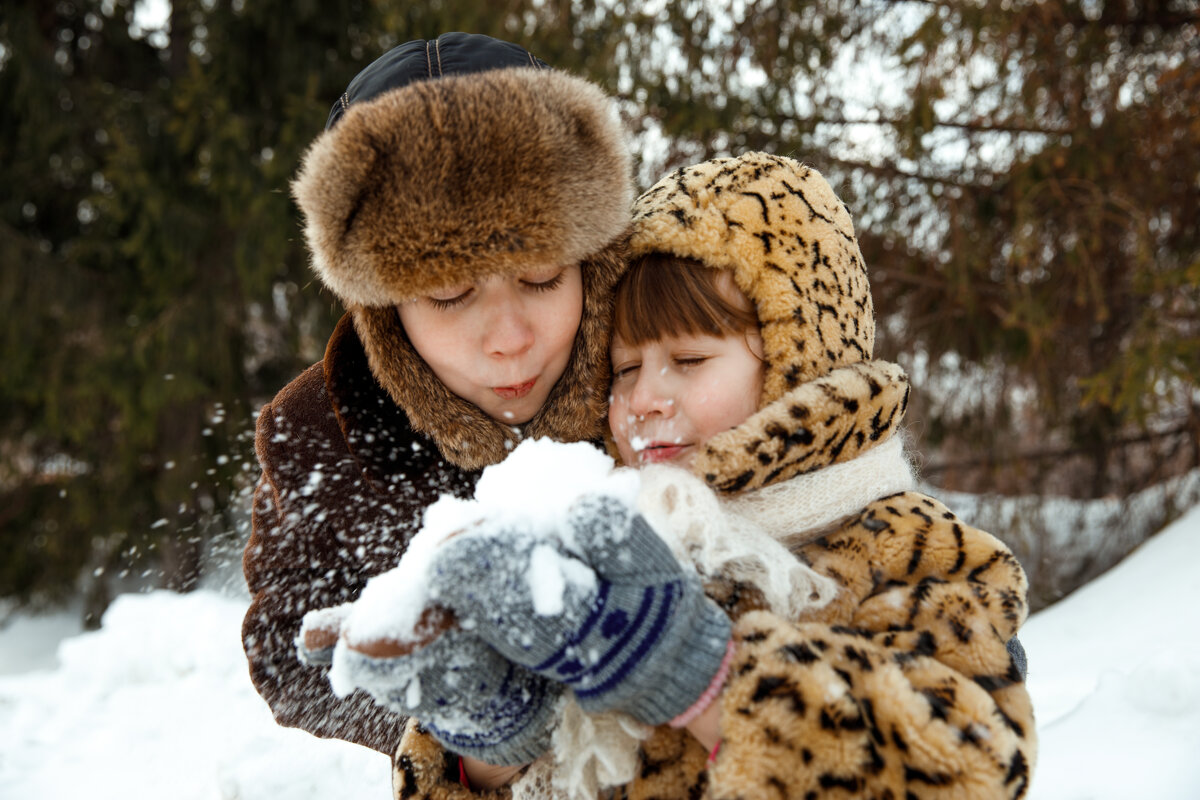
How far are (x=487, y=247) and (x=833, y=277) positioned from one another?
0.67 metres

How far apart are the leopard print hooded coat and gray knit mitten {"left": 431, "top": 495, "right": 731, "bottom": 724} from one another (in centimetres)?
12

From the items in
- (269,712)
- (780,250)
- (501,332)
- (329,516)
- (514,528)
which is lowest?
(269,712)

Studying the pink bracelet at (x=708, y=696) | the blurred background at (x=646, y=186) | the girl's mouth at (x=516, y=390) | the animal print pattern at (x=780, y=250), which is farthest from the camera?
the blurred background at (x=646, y=186)

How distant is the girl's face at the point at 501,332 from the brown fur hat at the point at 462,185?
0.05m

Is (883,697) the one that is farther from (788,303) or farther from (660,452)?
(788,303)

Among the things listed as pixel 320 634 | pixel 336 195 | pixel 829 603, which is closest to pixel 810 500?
pixel 829 603

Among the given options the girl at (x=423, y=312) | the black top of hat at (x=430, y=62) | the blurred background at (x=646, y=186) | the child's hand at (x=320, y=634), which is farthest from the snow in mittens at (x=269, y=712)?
the black top of hat at (x=430, y=62)

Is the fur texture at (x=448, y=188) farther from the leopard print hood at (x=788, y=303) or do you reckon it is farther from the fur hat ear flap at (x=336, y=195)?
the leopard print hood at (x=788, y=303)

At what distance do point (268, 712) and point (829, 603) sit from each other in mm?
2861

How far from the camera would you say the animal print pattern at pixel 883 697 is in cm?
101

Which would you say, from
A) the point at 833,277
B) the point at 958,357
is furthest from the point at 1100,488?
the point at 833,277

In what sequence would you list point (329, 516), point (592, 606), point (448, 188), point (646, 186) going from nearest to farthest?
1. point (592, 606)
2. point (448, 188)
3. point (329, 516)
4. point (646, 186)

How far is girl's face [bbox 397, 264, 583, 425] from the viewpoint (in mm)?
1469

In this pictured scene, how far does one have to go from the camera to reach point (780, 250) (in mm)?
1474
